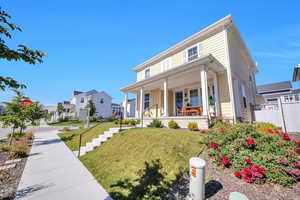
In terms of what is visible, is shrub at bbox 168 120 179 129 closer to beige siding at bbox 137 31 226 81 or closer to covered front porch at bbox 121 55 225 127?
covered front porch at bbox 121 55 225 127

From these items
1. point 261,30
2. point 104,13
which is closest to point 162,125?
point 104,13

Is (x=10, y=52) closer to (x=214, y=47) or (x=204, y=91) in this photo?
(x=204, y=91)

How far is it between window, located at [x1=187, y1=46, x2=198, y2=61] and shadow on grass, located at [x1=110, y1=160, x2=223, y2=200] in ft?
29.2

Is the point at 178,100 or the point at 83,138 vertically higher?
the point at 178,100

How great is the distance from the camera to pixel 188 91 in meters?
10.6

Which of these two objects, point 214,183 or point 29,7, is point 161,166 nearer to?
point 214,183

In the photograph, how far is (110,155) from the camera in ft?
16.7

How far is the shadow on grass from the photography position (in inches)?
105

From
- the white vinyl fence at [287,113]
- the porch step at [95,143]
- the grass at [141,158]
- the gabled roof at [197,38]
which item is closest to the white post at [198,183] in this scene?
the grass at [141,158]

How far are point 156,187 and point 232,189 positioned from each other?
1651 mm

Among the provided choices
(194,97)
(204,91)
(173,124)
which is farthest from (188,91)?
(173,124)

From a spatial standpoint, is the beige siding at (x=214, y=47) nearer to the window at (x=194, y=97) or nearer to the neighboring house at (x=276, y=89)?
the window at (x=194, y=97)

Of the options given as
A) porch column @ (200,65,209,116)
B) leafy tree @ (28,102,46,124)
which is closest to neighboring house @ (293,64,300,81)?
porch column @ (200,65,209,116)

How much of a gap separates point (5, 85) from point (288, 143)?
7024mm
